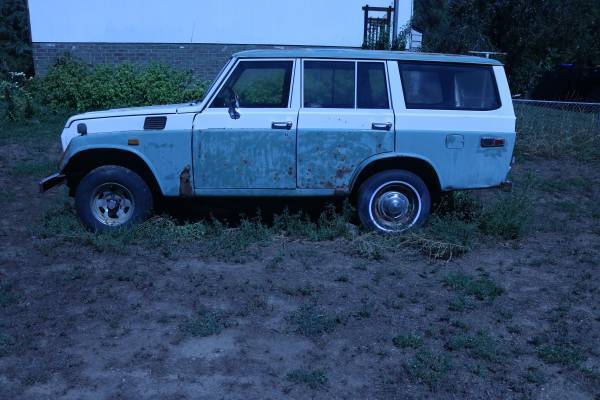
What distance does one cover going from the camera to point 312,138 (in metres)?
6.36

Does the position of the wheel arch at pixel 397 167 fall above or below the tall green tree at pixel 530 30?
below

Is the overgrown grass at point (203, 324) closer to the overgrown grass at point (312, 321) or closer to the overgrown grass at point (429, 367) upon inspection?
the overgrown grass at point (312, 321)

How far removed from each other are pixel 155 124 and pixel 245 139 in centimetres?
86

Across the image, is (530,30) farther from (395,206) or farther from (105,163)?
(105,163)

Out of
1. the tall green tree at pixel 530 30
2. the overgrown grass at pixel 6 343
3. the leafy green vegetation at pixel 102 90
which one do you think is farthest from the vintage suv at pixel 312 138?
the tall green tree at pixel 530 30

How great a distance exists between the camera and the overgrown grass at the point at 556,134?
11297mm

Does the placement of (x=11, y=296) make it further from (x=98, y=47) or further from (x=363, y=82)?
(x=98, y=47)

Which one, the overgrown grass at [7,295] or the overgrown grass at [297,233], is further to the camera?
the overgrown grass at [297,233]

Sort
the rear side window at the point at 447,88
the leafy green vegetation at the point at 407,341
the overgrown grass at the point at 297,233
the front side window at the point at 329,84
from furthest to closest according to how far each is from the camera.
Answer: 1. the rear side window at the point at 447,88
2. the front side window at the point at 329,84
3. the overgrown grass at the point at 297,233
4. the leafy green vegetation at the point at 407,341

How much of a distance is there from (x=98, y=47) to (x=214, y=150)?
12.5 metres

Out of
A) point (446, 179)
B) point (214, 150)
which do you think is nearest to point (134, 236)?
point (214, 150)

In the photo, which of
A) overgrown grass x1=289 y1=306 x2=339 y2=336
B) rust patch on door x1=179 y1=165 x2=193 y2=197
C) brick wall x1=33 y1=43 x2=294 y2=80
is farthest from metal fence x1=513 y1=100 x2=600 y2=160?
brick wall x1=33 y1=43 x2=294 y2=80

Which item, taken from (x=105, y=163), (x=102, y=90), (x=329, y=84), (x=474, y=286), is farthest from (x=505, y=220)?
(x=102, y=90)

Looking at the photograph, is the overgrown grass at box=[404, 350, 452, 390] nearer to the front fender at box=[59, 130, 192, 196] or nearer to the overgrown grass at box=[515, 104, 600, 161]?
the front fender at box=[59, 130, 192, 196]
